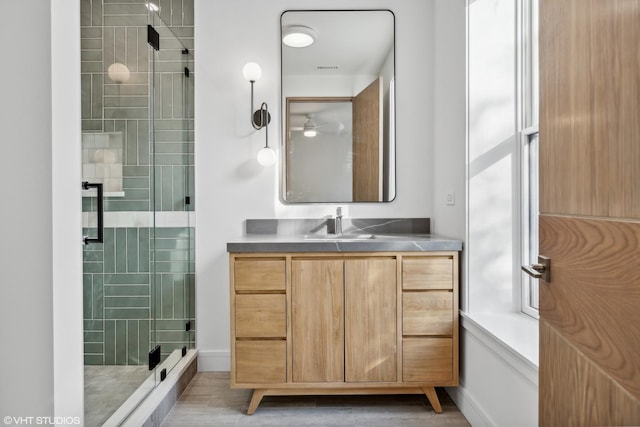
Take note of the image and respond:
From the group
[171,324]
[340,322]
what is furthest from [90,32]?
[340,322]

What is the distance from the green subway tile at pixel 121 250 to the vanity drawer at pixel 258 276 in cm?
50

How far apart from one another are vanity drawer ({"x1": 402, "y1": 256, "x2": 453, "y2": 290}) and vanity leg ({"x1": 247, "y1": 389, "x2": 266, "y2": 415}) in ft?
2.97

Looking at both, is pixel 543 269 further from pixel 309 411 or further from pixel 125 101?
pixel 125 101

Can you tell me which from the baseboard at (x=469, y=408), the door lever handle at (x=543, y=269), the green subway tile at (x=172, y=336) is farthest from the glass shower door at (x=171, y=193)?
the door lever handle at (x=543, y=269)

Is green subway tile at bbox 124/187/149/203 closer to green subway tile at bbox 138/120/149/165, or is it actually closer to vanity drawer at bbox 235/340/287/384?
green subway tile at bbox 138/120/149/165

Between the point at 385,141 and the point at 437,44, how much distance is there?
67cm

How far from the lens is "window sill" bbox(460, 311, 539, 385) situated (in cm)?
141

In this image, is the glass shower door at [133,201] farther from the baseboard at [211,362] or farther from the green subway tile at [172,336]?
the baseboard at [211,362]

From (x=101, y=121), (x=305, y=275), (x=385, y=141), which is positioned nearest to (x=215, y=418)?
(x=305, y=275)

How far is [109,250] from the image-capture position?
A: 154cm

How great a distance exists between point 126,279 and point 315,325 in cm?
90

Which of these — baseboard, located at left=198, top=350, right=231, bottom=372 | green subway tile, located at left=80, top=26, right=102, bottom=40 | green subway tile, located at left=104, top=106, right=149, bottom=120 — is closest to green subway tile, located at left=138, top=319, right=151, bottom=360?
baseboard, located at left=198, top=350, right=231, bottom=372

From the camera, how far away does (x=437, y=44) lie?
8.00 feet

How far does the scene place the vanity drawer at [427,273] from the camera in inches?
77.5
